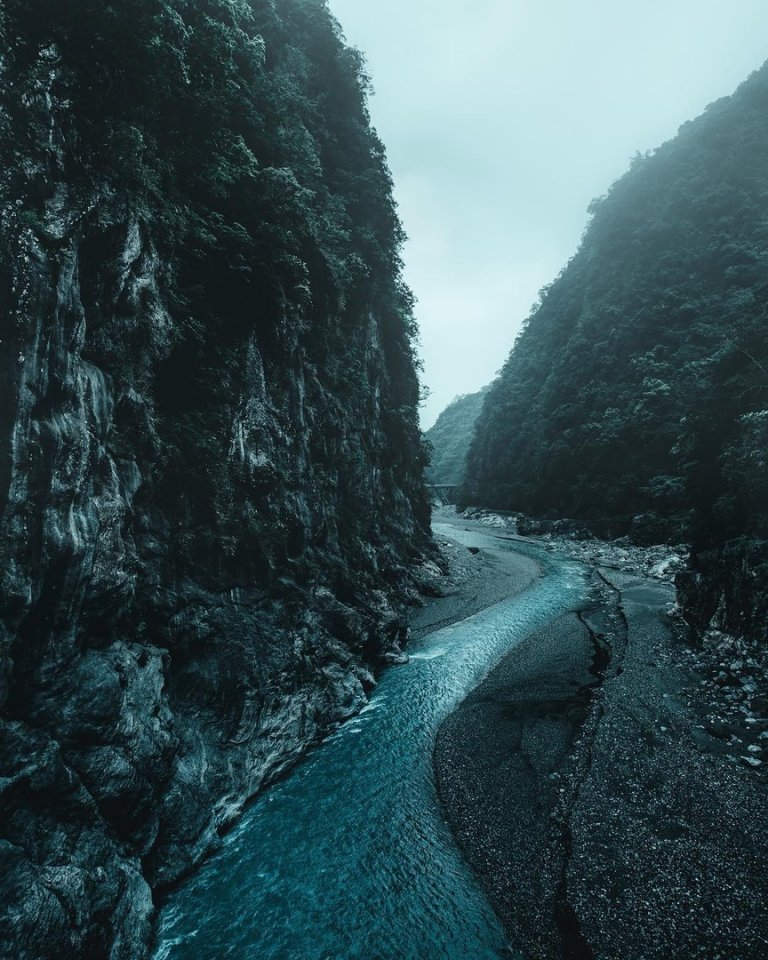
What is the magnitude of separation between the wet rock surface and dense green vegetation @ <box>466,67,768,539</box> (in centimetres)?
3149

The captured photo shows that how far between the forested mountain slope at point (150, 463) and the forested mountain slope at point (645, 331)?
112ft

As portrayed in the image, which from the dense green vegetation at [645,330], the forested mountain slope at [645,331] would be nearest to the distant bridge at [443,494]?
the forested mountain slope at [645,331]

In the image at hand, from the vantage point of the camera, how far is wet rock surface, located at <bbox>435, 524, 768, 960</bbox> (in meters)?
10.0

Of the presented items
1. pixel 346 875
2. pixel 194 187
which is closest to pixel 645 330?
pixel 194 187

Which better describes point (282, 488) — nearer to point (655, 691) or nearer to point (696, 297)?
point (655, 691)

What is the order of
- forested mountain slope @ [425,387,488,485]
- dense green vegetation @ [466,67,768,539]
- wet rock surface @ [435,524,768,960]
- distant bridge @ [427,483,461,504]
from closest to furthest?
wet rock surface @ [435,524,768,960], dense green vegetation @ [466,67,768,539], distant bridge @ [427,483,461,504], forested mountain slope @ [425,387,488,485]

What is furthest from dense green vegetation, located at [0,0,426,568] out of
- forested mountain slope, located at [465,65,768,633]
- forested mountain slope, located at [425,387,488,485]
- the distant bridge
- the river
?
forested mountain slope, located at [425,387,488,485]

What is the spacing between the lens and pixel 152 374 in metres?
15.0

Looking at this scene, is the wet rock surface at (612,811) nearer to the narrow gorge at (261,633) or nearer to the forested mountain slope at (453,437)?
the narrow gorge at (261,633)

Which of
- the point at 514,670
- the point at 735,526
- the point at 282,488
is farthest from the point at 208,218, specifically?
the point at 735,526

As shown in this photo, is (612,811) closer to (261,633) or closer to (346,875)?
(346,875)

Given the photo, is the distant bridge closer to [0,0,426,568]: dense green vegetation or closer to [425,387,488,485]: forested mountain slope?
[425,387,488,485]: forested mountain slope

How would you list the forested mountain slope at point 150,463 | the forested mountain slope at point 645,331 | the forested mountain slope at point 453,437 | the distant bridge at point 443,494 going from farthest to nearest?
1. the forested mountain slope at point 453,437
2. the distant bridge at point 443,494
3. the forested mountain slope at point 645,331
4. the forested mountain slope at point 150,463

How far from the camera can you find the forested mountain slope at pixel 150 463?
9648 mm
